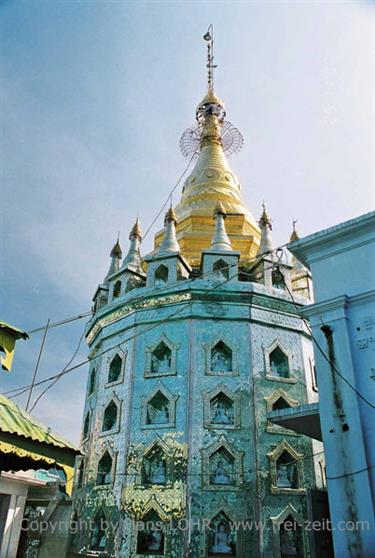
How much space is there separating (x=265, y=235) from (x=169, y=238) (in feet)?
12.8

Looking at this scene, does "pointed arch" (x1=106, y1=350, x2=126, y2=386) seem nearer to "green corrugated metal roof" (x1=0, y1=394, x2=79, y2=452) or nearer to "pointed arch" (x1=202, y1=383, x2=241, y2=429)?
"pointed arch" (x1=202, y1=383, x2=241, y2=429)

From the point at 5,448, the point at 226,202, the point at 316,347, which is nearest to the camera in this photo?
the point at 5,448

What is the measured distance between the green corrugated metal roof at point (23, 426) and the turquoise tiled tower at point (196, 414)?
8446mm

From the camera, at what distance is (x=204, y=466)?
1345 cm

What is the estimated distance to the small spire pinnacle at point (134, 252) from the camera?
61.3ft

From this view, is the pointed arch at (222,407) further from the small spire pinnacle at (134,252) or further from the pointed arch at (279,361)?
the small spire pinnacle at (134,252)

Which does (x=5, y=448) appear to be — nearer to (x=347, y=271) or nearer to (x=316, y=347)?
(x=316, y=347)

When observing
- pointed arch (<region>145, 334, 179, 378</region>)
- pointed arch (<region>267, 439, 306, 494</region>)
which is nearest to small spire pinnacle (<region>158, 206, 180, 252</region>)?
pointed arch (<region>145, 334, 179, 378</region>)

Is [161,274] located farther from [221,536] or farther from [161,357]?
[221,536]

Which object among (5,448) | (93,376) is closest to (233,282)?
(93,376)

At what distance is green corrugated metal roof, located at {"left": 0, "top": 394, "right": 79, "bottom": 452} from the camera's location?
480cm

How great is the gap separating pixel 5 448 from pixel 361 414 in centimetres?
588

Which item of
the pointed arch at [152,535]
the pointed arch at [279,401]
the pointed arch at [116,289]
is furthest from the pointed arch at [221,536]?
the pointed arch at [116,289]

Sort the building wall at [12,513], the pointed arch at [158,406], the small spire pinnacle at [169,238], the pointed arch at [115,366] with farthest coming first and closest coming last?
1. the small spire pinnacle at [169,238]
2. the pointed arch at [115,366]
3. the pointed arch at [158,406]
4. the building wall at [12,513]
